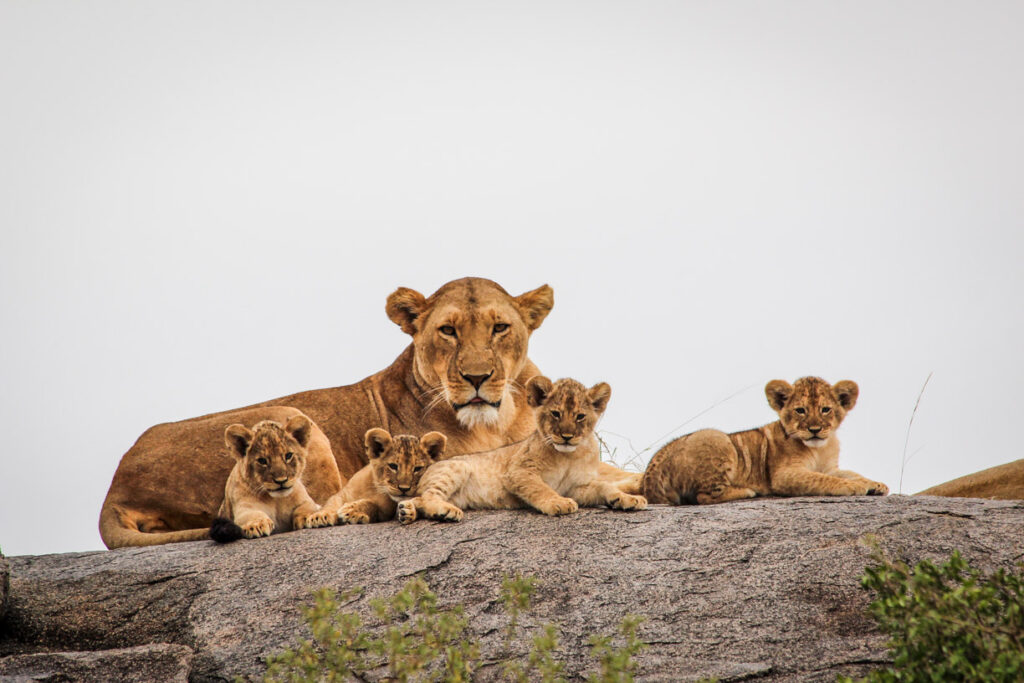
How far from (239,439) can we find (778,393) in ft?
12.0

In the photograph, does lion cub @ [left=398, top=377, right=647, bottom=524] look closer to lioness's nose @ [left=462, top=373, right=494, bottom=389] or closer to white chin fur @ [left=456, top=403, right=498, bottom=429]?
white chin fur @ [left=456, top=403, right=498, bottom=429]

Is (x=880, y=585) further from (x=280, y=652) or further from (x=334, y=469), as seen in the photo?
(x=334, y=469)

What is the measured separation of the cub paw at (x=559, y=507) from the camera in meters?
7.10

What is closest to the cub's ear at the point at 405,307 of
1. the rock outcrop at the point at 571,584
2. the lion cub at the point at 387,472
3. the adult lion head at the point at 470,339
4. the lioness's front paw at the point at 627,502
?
the adult lion head at the point at 470,339

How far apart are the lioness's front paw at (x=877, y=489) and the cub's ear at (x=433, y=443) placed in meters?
2.86

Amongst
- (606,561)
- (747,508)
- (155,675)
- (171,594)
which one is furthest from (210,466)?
(747,508)

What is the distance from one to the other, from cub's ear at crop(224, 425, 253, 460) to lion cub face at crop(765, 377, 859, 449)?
352 centimetres

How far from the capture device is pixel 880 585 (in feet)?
13.9

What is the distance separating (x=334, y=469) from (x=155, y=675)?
243 cm

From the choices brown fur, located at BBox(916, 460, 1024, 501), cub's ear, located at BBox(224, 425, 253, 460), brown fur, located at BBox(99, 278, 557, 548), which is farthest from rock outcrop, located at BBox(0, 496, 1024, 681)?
brown fur, located at BBox(916, 460, 1024, 501)

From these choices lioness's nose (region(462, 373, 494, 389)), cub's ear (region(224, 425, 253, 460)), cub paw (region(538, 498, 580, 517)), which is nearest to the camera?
cub paw (region(538, 498, 580, 517))

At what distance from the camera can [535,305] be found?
8.74 metres

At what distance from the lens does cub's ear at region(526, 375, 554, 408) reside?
7.24 m

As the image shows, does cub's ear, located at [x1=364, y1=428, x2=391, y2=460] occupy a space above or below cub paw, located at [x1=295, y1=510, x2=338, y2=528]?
above
